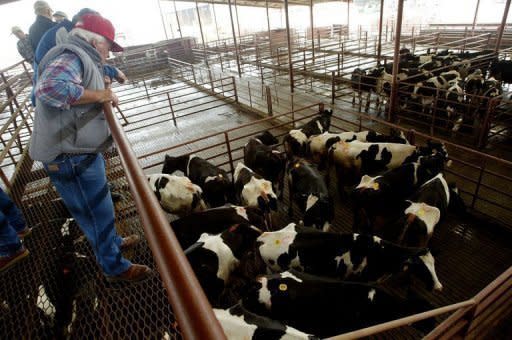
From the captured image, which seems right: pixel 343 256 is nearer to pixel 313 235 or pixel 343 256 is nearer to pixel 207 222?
pixel 313 235

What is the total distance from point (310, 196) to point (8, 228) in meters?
3.34

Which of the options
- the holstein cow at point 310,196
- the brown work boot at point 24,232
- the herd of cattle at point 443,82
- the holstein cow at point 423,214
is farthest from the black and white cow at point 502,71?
the brown work boot at point 24,232

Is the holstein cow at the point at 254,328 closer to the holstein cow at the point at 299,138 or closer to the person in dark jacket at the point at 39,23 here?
the holstein cow at the point at 299,138

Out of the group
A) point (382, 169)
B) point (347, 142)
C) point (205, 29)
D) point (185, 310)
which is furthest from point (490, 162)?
point (205, 29)

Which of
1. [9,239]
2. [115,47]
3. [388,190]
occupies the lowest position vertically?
[388,190]

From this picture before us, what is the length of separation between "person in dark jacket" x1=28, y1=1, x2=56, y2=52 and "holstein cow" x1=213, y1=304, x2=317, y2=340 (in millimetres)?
4353

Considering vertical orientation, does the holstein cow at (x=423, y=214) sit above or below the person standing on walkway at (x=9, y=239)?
below

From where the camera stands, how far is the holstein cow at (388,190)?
4.20 metres

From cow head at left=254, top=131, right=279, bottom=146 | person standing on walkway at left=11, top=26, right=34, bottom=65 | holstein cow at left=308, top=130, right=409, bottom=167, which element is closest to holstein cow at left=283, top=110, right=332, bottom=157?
holstein cow at left=308, top=130, right=409, bottom=167

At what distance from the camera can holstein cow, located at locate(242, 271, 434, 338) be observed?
279 cm

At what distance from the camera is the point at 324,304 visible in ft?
9.36

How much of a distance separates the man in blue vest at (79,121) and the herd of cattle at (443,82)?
613 cm

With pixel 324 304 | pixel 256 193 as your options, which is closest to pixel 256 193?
pixel 256 193

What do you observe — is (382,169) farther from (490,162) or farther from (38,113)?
(38,113)
